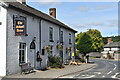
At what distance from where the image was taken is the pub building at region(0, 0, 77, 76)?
15.1 meters

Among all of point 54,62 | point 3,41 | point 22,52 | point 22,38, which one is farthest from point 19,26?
point 54,62

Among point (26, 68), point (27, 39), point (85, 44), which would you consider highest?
point (27, 39)

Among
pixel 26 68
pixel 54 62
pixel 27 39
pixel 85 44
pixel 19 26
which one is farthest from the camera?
pixel 85 44

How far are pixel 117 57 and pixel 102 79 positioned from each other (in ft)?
147

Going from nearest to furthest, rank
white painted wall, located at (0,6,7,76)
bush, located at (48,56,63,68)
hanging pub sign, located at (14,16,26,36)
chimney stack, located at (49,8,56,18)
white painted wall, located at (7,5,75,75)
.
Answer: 1. white painted wall, located at (0,6,7,76)
2. white painted wall, located at (7,5,75,75)
3. hanging pub sign, located at (14,16,26,36)
4. bush, located at (48,56,63,68)
5. chimney stack, located at (49,8,56,18)

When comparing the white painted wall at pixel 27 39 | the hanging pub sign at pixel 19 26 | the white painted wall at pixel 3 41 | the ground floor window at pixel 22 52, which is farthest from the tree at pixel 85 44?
the white painted wall at pixel 3 41

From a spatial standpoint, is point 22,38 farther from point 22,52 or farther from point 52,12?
point 52,12

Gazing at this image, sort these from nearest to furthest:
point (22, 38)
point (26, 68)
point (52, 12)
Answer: point (22, 38), point (26, 68), point (52, 12)

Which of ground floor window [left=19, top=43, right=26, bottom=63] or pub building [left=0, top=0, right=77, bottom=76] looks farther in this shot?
ground floor window [left=19, top=43, right=26, bottom=63]

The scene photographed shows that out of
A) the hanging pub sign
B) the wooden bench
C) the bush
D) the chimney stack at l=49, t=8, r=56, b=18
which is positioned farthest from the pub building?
the chimney stack at l=49, t=8, r=56, b=18

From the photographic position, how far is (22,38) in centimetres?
1731

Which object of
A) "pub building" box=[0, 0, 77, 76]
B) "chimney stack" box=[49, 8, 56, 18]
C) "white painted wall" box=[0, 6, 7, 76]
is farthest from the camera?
"chimney stack" box=[49, 8, 56, 18]

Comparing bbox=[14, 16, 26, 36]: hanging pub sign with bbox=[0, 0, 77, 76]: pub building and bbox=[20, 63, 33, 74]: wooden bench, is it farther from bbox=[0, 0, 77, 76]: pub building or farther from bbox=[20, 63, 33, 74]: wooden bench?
bbox=[20, 63, 33, 74]: wooden bench

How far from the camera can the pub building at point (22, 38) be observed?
49.4ft
